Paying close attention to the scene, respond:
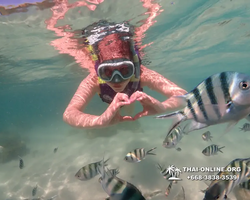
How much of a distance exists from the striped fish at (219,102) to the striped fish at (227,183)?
4.04 ft

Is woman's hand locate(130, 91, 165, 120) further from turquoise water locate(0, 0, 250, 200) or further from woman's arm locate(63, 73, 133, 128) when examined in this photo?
turquoise water locate(0, 0, 250, 200)

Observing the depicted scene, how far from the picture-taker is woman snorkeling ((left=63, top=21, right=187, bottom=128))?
3066mm

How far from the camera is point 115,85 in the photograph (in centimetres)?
529

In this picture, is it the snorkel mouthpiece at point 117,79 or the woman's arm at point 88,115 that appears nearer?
the woman's arm at point 88,115

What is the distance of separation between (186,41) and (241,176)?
16319mm

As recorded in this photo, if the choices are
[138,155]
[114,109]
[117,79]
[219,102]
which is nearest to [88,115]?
[114,109]

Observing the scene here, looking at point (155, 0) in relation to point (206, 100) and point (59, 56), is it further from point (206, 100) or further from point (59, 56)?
point (59, 56)

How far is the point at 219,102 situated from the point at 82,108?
3817mm

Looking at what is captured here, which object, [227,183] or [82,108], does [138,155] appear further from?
[227,183]

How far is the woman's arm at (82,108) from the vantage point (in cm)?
339

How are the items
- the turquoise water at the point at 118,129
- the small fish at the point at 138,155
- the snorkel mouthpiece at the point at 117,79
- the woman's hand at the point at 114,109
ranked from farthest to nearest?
the turquoise water at the point at 118,129, the snorkel mouthpiece at the point at 117,79, the small fish at the point at 138,155, the woman's hand at the point at 114,109

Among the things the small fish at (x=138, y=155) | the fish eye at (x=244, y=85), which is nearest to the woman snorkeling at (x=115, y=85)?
the fish eye at (x=244, y=85)

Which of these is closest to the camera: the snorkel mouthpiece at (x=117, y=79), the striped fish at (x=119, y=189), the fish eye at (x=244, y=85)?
the fish eye at (x=244, y=85)

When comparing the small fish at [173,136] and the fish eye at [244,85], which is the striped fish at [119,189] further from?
the small fish at [173,136]
